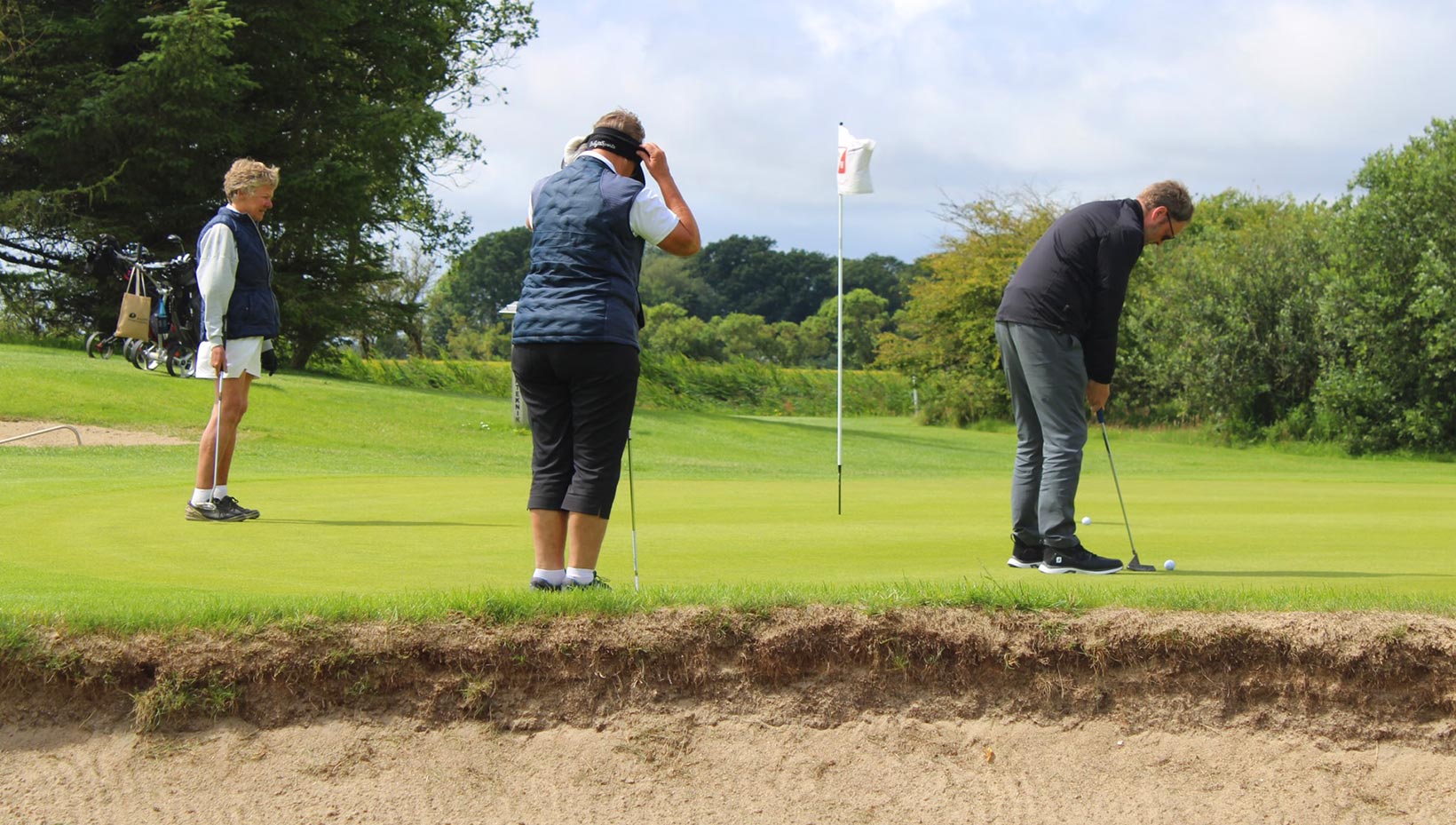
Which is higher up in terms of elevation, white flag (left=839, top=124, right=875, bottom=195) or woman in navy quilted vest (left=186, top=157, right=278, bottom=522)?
white flag (left=839, top=124, right=875, bottom=195)

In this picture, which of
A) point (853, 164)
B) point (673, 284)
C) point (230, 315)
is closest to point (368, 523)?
point (230, 315)

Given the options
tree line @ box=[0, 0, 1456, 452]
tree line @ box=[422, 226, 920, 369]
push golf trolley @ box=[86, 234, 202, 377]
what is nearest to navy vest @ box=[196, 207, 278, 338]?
push golf trolley @ box=[86, 234, 202, 377]

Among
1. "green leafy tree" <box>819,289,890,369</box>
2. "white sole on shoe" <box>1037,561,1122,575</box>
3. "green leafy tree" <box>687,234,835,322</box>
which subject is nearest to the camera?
"white sole on shoe" <box>1037,561,1122,575</box>

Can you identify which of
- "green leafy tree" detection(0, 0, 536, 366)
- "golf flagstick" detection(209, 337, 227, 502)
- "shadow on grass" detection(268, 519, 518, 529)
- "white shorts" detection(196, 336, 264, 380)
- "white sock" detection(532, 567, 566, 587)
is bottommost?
"shadow on grass" detection(268, 519, 518, 529)

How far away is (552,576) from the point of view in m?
4.71

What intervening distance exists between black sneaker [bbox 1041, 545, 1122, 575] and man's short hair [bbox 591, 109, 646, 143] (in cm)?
276

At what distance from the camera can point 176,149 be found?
27.0 meters

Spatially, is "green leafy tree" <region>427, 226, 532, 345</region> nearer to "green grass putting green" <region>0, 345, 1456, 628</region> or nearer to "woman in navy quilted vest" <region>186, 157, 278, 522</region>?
"green grass putting green" <region>0, 345, 1456, 628</region>

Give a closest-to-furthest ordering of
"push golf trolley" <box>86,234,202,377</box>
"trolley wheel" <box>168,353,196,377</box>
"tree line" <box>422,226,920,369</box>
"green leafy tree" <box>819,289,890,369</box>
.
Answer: "push golf trolley" <box>86,234,202,377</box> → "trolley wheel" <box>168,353,196,377</box> → "tree line" <box>422,226,920,369</box> → "green leafy tree" <box>819,289,890,369</box>

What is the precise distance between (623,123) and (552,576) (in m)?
1.77

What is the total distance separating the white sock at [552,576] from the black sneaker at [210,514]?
10.8 ft

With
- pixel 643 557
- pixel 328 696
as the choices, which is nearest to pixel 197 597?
pixel 328 696

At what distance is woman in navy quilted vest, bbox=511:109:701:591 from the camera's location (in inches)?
182

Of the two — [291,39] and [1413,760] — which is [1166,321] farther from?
[1413,760]
